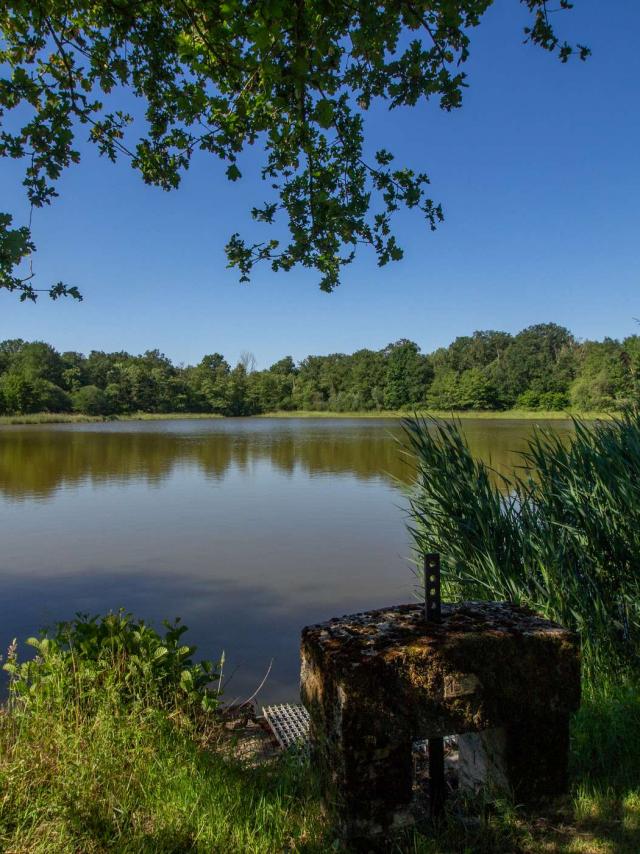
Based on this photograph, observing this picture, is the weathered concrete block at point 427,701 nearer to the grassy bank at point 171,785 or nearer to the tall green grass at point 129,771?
the grassy bank at point 171,785

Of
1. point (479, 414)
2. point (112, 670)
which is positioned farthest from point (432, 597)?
point (479, 414)

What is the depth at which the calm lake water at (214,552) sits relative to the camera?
17.1 ft

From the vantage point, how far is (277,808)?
1827 mm

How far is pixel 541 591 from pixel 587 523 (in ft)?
1.75

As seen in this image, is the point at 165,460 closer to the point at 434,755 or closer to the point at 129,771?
the point at 129,771

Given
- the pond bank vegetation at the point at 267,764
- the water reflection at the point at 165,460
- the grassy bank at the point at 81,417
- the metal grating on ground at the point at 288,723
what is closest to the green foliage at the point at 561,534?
the pond bank vegetation at the point at 267,764

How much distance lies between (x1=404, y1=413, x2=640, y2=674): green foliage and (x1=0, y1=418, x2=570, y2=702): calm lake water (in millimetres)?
905

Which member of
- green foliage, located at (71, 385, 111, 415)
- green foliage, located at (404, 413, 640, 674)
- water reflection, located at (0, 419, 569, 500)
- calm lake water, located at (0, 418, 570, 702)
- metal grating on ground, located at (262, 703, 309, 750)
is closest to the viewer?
metal grating on ground, located at (262, 703, 309, 750)

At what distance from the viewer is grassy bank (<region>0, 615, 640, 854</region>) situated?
1.70 m

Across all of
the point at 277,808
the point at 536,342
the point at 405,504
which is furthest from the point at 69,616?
the point at 536,342

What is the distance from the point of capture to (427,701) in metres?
1.70

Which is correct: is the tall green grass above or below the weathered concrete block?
below

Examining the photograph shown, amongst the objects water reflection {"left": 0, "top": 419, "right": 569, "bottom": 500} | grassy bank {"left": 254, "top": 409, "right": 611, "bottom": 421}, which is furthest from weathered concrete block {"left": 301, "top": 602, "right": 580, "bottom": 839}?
grassy bank {"left": 254, "top": 409, "right": 611, "bottom": 421}

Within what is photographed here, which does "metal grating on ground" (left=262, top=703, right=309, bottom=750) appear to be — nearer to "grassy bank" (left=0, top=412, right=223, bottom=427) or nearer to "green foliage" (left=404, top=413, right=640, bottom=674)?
"green foliage" (left=404, top=413, right=640, bottom=674)
